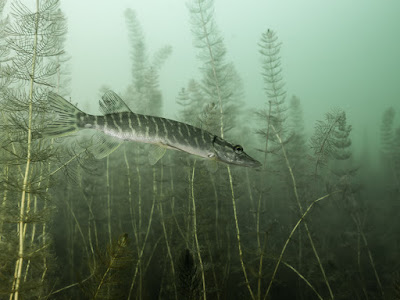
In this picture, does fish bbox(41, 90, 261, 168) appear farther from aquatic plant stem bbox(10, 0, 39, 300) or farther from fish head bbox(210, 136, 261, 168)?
aquatic plant stem bbox(10, 0, 39, 300)

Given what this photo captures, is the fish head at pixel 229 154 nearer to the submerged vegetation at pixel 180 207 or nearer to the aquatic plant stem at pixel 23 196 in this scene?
the submerged vegetation at pixel 180 207

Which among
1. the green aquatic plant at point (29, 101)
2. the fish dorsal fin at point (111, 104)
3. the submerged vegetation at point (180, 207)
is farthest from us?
the submerged vegetation at point (180, 207)

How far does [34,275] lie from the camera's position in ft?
20.4

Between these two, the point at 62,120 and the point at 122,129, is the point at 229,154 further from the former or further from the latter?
the point at 62,120

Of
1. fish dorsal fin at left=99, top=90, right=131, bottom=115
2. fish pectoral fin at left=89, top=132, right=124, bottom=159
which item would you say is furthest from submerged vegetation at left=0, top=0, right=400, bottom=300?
fish dorsal fin at left=99, top=90, right=131, bottom=115

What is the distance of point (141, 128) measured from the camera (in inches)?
136

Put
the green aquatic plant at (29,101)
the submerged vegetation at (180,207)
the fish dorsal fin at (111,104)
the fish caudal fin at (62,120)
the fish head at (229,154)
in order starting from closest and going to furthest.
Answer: the fish caudal fin at (62,120), the fish dorsal fin at (111,104), the fish head at (229,154), the green aquatic plant at (29,101), the submerged vegetation at (180,207)

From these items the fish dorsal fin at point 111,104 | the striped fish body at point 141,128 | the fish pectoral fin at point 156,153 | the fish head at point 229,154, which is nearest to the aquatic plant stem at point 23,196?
the striped fish body at point 141,128

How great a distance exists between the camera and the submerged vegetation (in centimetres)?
426

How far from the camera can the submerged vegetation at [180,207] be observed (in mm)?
4258

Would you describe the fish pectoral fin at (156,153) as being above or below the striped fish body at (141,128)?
below

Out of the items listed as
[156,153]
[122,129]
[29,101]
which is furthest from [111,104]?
[29,101]

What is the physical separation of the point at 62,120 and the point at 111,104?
2.22 ft

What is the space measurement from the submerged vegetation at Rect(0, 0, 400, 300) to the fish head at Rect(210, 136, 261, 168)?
0.24 m
